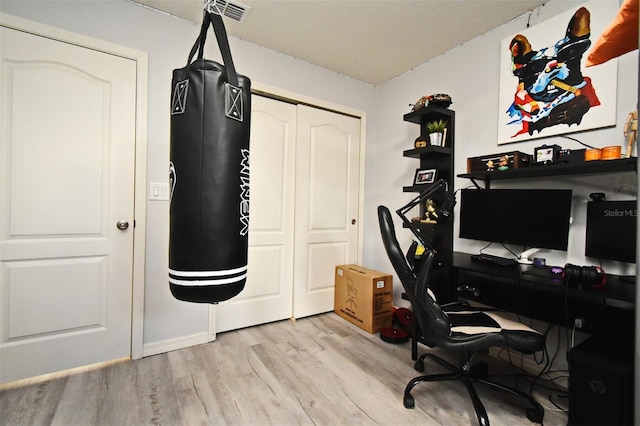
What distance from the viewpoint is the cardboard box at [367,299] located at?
257 centimetres

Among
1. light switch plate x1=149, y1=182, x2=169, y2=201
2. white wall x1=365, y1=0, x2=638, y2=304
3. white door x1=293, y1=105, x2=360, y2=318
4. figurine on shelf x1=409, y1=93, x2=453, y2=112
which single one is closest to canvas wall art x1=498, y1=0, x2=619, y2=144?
white wall x1=365, y1=0, x2=638, y2=304

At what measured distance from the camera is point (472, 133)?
2.38 m

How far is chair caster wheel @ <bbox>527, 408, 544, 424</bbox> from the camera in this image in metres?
1.48

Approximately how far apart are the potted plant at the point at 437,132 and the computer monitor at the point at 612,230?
110 cm

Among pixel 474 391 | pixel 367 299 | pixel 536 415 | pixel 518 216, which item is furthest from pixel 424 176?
pixel 536 415

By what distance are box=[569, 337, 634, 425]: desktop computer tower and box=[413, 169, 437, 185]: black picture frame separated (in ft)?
4.92

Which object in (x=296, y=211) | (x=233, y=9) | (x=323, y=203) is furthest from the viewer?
(x=323, y=203)

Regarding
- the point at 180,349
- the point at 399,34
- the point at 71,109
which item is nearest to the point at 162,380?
the point at 180,349

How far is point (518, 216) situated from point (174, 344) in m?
2.67

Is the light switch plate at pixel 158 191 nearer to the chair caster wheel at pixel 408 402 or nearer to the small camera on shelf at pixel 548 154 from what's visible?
the chair caster wheel at pixel 408 402

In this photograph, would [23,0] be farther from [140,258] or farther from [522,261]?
[522,261]

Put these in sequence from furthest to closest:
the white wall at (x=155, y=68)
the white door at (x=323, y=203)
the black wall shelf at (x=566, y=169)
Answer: the white door at (x=323, y=203) → the white wall at (x=155, y=68) → the black wall shelf at (x=566, y=169)

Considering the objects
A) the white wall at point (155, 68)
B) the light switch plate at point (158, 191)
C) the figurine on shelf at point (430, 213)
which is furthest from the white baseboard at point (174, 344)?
the figurine on shelf at point (430, 213)

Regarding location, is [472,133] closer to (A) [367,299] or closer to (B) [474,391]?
(A) [367,299]
